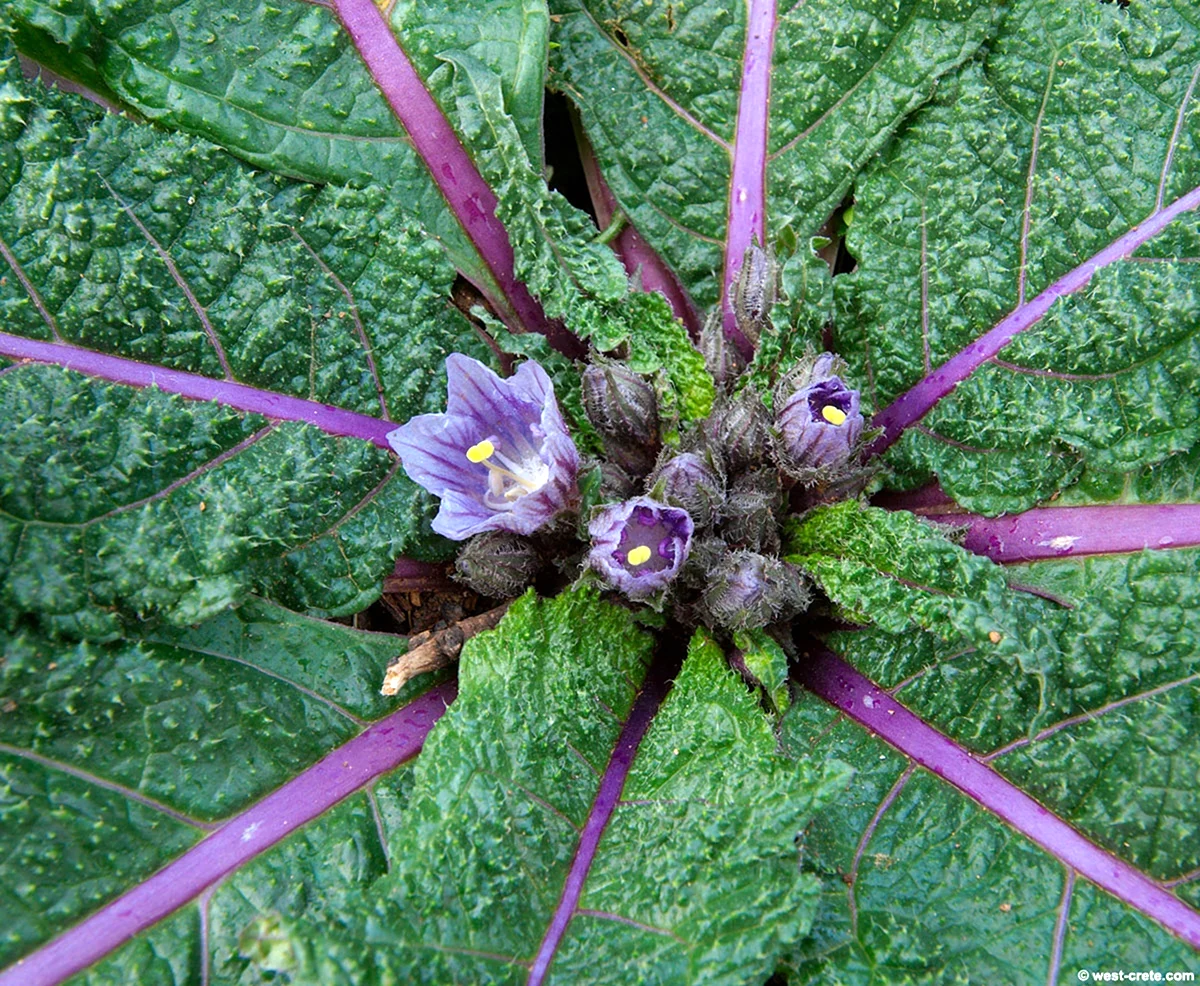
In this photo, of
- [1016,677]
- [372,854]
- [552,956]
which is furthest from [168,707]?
[1016,677]

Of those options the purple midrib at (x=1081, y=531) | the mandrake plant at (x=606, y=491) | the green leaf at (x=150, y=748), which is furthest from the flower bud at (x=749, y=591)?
the green leaf at (x=150, y=748)

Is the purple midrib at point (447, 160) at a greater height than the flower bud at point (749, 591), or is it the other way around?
the purple midrib at point (447, 160)

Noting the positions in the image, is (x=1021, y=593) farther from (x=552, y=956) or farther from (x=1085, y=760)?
(x=552, y=956)

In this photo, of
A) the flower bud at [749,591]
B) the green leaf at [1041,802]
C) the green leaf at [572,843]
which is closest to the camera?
the green leaf at [572,843]

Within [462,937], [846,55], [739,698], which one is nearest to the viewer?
[462,937]

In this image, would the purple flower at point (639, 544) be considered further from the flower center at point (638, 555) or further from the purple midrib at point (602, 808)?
the purple midrib at point (602, 808)

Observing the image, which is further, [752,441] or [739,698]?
[752,441]

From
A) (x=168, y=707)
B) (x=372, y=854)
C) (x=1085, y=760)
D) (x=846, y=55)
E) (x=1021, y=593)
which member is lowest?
(x=1085, y=760)
